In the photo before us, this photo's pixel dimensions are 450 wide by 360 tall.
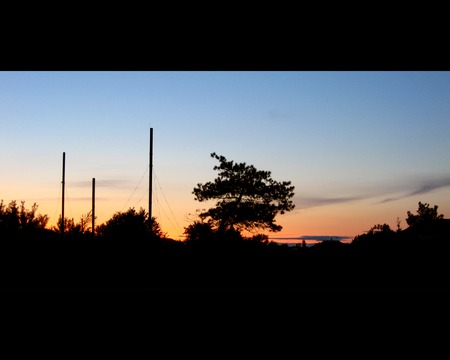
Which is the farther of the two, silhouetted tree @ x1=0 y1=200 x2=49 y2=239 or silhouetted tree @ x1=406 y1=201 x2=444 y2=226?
silhouetted tree @ x1=406 y1=201 x2=444 y2=226

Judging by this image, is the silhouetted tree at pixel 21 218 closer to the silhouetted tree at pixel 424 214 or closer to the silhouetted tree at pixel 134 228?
the silhouetted tree at pixel 134 228

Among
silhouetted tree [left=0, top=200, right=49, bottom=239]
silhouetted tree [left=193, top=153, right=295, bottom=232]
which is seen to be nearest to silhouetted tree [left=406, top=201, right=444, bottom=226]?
silhouetted tree [left=193, top=153, right=295, bottom=232]

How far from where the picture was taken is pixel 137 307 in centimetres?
608

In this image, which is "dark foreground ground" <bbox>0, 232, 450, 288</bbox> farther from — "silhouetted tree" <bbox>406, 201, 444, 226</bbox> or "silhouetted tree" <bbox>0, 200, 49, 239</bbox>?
"silhouetted tree" <bbox>406, 201, 444, 226</bbox>

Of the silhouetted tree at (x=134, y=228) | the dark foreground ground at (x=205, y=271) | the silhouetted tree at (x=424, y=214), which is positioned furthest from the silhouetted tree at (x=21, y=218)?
Result: the silhouetted tree at (x=424, y=214)

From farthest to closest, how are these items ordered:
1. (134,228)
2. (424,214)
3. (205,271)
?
(424,214) → (134,228) → (205,271)

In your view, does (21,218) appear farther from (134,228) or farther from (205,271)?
(205,271)

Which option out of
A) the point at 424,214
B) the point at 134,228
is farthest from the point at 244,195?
the point at 424,214

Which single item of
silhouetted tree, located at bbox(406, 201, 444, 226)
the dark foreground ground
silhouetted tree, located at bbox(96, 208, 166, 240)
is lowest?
the dark foreground ground

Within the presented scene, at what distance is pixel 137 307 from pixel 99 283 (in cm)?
641

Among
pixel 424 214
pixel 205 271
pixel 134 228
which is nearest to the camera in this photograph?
pixel 205 271
